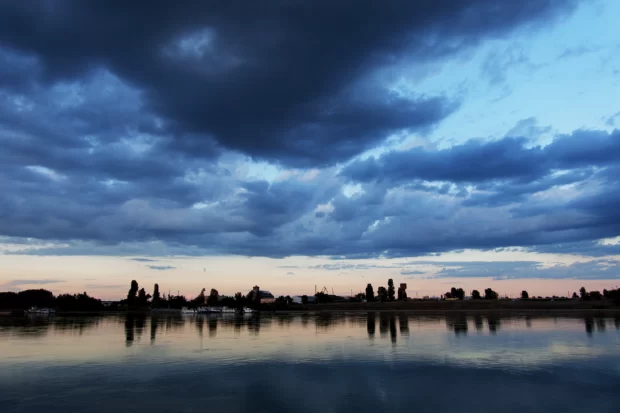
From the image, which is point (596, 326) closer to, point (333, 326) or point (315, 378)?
point (333, 326)

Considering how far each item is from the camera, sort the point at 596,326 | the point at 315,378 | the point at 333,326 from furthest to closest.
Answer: the point at 333,326 → the point at 596,326 → the point at 315,378

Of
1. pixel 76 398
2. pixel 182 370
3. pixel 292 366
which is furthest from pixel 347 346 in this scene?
pixel 76 398

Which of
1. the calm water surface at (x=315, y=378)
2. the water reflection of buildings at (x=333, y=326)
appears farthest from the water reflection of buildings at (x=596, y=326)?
the calm water surface at (x=315, y=378)

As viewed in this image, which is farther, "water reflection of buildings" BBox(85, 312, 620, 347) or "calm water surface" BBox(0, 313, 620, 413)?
"water reflection of buildings" BBox(85, 312, 620, 347)

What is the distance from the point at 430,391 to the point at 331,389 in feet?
22.8

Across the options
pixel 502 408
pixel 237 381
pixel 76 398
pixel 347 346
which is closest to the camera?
pixel 502 408

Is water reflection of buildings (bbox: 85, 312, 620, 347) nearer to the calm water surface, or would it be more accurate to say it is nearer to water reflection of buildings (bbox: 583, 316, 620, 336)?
water reflection of buildings (bbox: 583, 316, 620, 336)

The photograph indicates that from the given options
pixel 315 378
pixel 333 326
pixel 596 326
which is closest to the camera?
pixel 315 378

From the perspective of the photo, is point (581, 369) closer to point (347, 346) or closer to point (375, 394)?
point (375, 394)

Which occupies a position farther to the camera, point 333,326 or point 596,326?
point 333,326

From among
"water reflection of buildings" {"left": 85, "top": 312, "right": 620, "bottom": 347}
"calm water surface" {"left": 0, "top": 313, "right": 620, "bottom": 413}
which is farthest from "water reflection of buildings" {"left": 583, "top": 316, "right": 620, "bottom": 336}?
"calm water surface" {"left": 0, "top": 313, "right": 620, "bottom": 413}

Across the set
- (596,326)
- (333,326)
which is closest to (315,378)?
(333,326)

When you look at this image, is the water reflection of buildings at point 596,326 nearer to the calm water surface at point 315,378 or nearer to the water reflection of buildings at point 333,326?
the water reflection of buildings at point 333,326

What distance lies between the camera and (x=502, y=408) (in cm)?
2614
